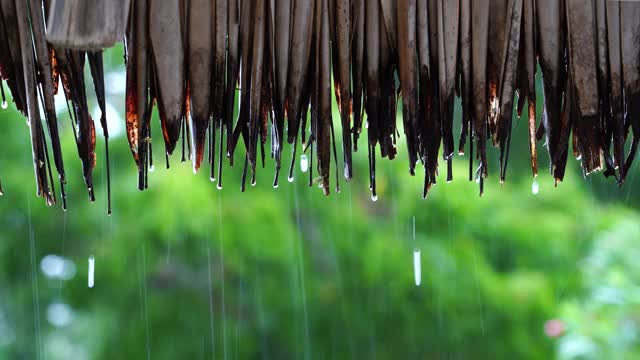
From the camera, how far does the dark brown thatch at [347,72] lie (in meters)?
1.32

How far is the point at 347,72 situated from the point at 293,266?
3.08 metres

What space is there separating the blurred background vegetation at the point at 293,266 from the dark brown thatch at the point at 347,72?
112 inches

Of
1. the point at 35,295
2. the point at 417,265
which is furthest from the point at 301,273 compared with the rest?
the point at 35,295

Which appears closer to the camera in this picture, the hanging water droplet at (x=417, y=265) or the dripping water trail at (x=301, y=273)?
the hanging water droplet at (x=417, y=265)

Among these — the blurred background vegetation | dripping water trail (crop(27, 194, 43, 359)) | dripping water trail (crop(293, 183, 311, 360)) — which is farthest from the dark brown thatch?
dripping water trail (crop(27, 194, 43, 359))

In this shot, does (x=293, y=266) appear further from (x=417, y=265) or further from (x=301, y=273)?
(x=417, y=265)

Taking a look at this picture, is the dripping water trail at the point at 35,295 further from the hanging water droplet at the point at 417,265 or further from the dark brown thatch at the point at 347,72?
the dark brown thatch at the point at 347,72

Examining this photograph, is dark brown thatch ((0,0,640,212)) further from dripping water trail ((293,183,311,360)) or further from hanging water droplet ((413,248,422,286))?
dripping water trail ((293,183,311,360))

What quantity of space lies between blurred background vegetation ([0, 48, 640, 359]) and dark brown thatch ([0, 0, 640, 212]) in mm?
2847

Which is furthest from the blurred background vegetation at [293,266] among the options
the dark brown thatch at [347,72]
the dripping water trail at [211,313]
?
the dark brown thatch at [347,72]

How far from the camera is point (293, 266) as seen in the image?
14.5 ft

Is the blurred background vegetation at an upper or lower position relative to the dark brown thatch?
lower

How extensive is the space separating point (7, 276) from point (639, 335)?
10.7 feet

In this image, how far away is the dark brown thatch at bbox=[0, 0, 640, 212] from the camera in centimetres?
132
